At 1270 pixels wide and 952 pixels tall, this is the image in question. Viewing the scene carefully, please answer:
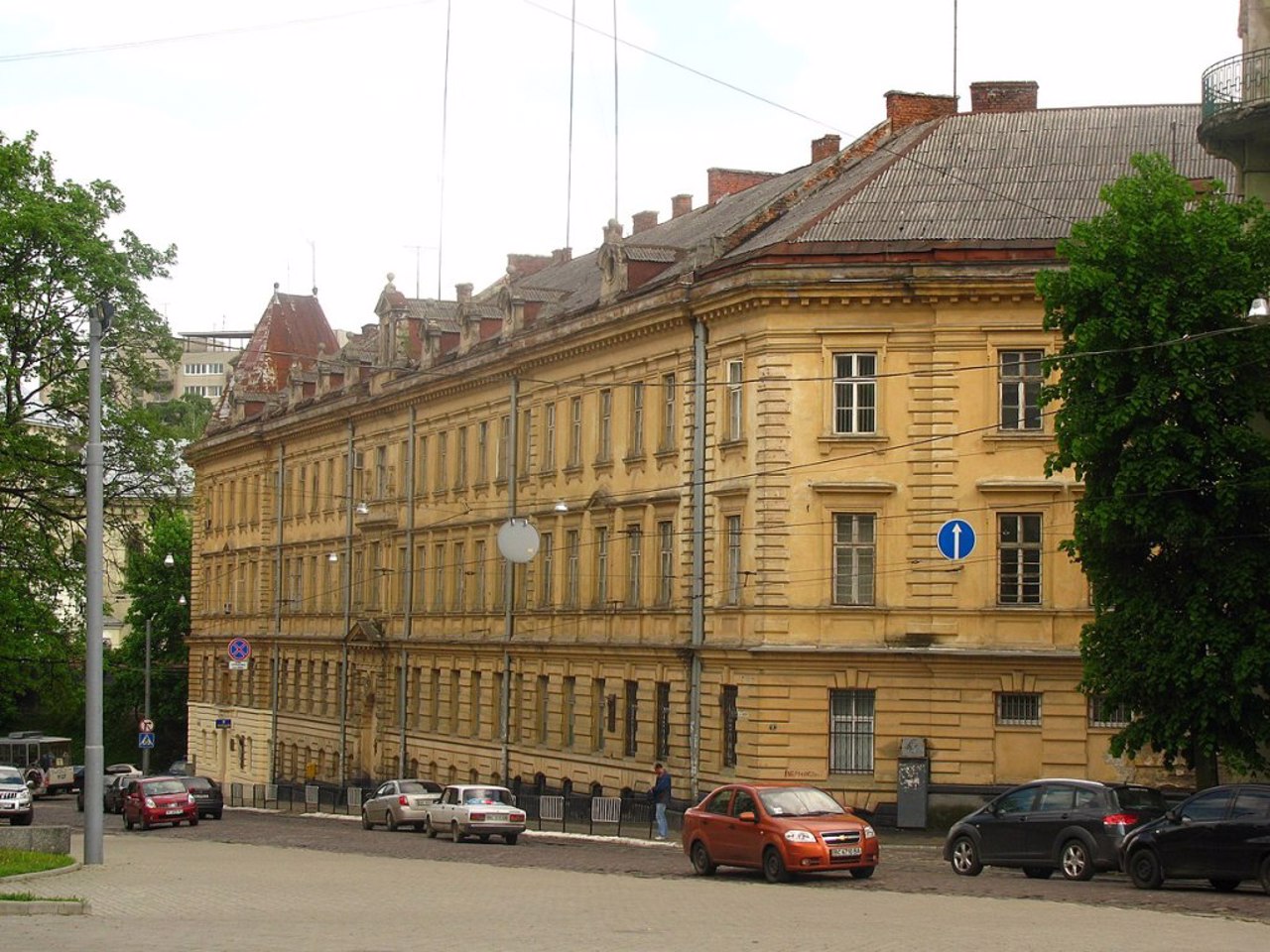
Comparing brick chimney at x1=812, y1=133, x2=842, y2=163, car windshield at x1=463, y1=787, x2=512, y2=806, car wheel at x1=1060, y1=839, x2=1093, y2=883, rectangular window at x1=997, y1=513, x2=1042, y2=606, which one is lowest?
car windshield at x1=463, y1=787, x2=512, y2=806

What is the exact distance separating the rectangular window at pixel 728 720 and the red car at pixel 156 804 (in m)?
17.2

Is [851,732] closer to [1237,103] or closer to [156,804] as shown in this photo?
[1237,103]

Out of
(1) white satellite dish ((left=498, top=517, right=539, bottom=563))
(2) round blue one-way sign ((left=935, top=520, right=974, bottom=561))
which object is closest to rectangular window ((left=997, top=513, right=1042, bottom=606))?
(2) round blue one-way sign ((left=935, top=520, right=974, bottom=561))

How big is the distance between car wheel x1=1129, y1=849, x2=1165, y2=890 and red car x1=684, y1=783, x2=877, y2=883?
3.96 m

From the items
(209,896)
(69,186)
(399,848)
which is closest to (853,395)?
(399,848)

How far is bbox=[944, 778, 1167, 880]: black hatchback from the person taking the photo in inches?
1244

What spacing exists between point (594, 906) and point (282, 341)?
8070cm

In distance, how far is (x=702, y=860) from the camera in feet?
113

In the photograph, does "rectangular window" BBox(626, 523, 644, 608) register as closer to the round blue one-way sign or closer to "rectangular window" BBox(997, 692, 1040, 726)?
the round blue one-way sign

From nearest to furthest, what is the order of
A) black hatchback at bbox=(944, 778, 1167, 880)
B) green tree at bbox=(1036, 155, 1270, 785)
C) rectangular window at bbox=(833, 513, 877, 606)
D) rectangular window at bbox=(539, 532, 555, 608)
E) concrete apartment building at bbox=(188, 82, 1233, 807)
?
1. black hatchback at bbox=(944, 778, 1167, 880)
2. green tree at bbox=(1036, 155, 1270, 785)
3. concrete apartment building at bbox=(188, 82, 1233, 807)
4. rectangular window at bbox=(833, 513, 877, 606)
5. rectangular window at bbox=(539, 532, 555, 608)

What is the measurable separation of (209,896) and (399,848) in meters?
16.8

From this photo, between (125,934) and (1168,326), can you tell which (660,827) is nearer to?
(1168,326)

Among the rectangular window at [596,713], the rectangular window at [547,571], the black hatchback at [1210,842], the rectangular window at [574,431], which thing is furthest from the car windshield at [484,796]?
the black hatchback at [1210,842]

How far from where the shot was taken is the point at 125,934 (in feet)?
73.3
